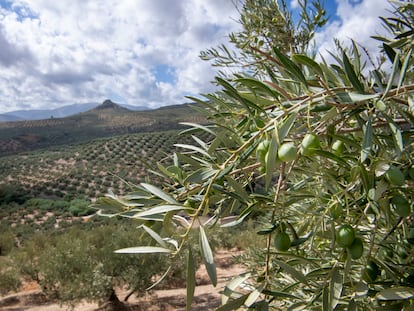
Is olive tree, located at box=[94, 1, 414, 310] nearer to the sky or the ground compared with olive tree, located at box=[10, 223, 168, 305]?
nearer to the sky

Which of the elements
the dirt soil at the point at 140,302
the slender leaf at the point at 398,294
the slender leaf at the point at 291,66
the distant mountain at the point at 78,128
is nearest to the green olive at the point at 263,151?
the slender leaf at the point at 291,66

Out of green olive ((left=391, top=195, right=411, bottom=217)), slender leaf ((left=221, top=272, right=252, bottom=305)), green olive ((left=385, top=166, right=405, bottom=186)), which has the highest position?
green olive ((left=385, top=166, right=405, bottom=186))

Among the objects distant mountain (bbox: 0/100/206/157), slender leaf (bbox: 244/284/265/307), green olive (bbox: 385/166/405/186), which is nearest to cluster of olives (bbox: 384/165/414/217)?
green olive (bbox: 385/166/405/186)

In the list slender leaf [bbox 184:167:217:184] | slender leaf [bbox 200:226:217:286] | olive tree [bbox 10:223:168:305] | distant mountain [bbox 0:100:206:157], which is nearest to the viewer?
slender leaf [bbox 200:226:217:286]

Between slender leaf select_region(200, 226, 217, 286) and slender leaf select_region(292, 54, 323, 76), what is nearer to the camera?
slender leaf select_region(200, 226, 217, 286)

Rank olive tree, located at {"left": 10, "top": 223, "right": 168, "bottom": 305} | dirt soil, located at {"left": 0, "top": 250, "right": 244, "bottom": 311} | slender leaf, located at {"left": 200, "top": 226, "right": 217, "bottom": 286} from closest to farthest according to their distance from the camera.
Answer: slender leaf, located at {"left": 200, "top": 226, "right": 217, "bottom": 286}, olive tree, located at {"left": 10, "top": 223, "right": 168, "bottom": 305}, dirt soil, located at {"left": 0, "top": 250, "right": 244, "bottom": 311}

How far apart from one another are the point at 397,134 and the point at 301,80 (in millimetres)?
195

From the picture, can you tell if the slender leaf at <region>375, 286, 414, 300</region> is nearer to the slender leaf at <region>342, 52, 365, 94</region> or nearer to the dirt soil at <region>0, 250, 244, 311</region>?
the slender leaf at <region>342, 52, 365, 94</region>

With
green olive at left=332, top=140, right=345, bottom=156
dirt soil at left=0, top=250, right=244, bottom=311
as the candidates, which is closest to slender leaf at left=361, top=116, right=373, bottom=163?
green olive at left=332, top=140, right=345, bottom=156

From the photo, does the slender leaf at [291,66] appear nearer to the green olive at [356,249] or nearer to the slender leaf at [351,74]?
the slender leaf at [351,74]

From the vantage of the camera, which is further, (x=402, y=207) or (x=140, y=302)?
(x=140, y=302)

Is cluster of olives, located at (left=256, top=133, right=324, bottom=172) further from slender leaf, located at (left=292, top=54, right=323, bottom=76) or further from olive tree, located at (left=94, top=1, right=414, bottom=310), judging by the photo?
slender leaf, located at (left=292, top=54, right=323, bottom=76)

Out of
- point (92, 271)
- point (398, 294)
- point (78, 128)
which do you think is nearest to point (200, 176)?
point (398, 294)

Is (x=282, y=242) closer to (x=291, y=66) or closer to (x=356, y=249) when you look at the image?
(x=356, y=249)
